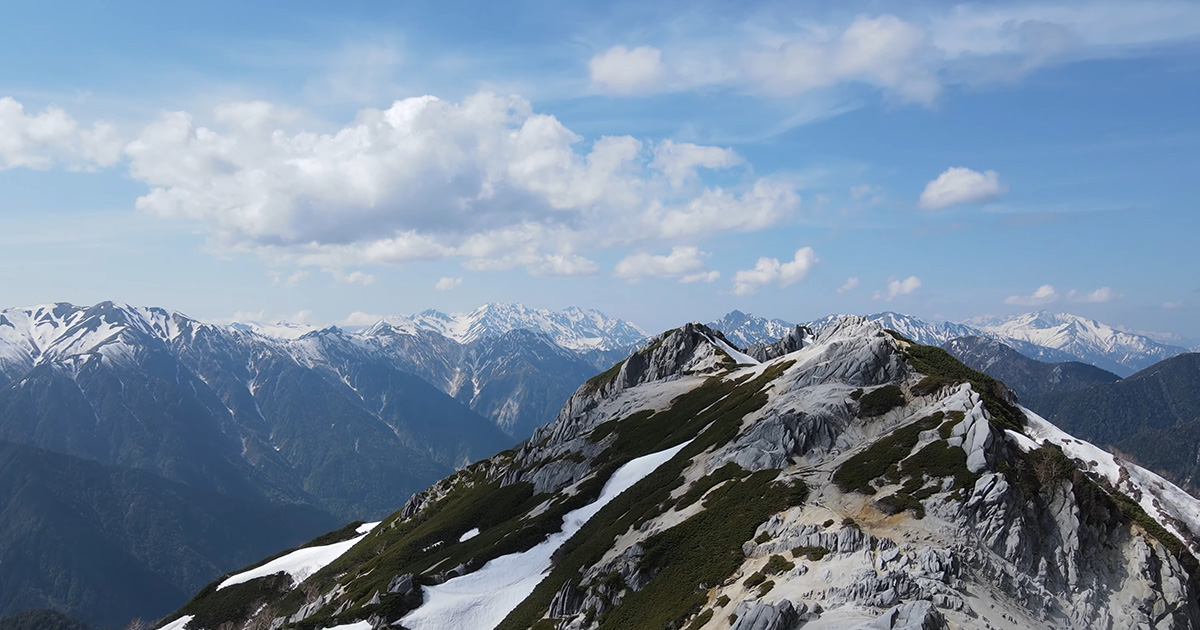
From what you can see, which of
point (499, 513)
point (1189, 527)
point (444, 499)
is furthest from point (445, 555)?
point (1189, 527)

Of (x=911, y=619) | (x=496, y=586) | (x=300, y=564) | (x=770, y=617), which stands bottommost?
(x=300, y=564)

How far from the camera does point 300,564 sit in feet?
520

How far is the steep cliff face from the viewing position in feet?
163

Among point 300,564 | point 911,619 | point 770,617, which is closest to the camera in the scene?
point 911,619

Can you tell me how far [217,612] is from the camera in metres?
139

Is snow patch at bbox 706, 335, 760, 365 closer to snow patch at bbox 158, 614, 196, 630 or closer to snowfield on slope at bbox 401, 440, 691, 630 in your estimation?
snowfield on slope at bbox 401, 440, 691, 630

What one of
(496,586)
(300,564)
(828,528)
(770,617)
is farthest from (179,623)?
(770,617)

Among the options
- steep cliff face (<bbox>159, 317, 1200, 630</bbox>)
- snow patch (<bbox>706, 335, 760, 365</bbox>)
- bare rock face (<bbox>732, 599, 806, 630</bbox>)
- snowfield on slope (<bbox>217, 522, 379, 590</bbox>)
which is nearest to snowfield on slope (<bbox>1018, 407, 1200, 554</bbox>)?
steep cliff face (<bbox>159, 317, 1200, 630</bbox>)

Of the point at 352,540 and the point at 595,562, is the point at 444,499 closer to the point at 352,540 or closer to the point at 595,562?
the point at 352,540

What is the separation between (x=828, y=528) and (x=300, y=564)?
137961 mm

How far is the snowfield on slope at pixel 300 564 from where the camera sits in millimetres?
154125

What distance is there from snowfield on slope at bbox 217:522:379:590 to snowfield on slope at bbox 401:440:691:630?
79.0 meters

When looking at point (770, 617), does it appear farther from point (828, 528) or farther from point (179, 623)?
point (179, 623)

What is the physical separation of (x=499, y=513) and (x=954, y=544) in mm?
82613
